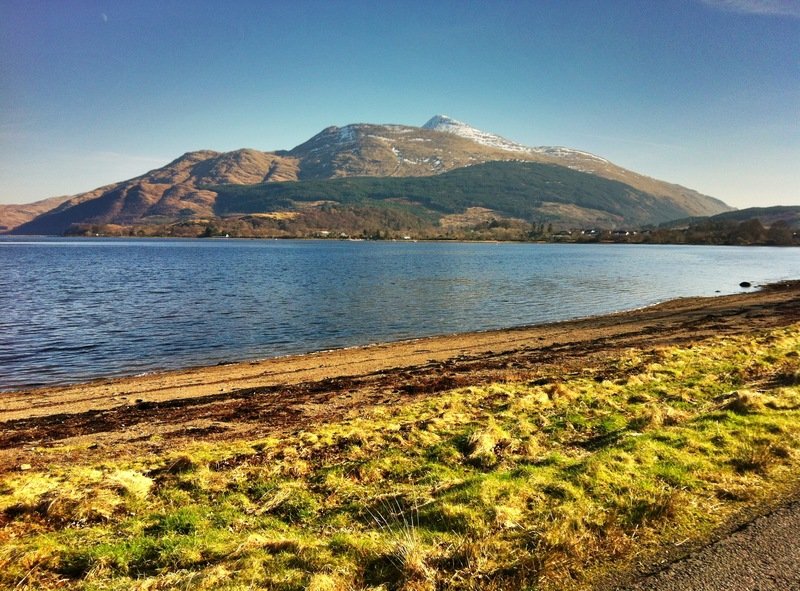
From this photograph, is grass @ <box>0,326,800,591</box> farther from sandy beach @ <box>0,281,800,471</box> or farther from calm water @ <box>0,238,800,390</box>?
calm water @ <box>0,238,800,390</box>

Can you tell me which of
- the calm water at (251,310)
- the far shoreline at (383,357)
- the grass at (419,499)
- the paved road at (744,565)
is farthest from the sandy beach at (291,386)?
the paved road at (744,565)

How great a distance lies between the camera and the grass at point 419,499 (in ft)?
20.5

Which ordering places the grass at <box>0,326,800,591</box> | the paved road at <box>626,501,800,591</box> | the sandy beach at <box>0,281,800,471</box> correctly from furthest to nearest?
the sandy beach at <box>0,281,800,471</box> < the grass at <box>0,326,800,591</box> < the paved road at <box>626,501,800,591</box>

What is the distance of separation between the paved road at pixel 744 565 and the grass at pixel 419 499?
39cm

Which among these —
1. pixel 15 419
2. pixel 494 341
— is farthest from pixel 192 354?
pixel 494 341

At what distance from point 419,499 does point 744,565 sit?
4.57m

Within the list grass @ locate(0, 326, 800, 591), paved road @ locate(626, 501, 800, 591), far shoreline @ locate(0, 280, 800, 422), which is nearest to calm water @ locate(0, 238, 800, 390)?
far shoreline @ locate(0, 280, 800, 422)

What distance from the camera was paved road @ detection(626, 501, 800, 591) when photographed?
5.61 m

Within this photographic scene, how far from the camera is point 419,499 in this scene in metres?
8.39

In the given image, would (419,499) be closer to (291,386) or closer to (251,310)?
(291,386)

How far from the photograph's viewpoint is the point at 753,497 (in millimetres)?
7598

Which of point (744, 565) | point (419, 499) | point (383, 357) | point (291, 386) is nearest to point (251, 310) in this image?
point (383, 357)

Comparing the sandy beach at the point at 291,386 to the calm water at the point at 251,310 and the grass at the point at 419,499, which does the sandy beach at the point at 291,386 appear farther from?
the calm water at the point at 251,310

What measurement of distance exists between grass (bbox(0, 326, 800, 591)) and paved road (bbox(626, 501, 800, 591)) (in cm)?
39
